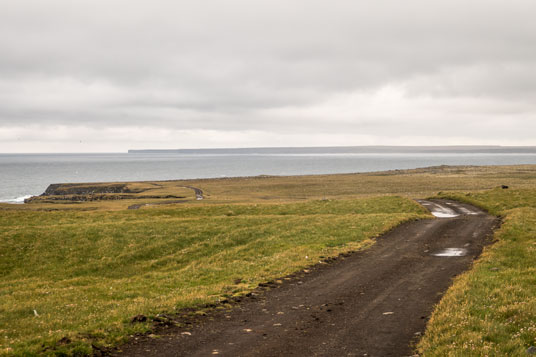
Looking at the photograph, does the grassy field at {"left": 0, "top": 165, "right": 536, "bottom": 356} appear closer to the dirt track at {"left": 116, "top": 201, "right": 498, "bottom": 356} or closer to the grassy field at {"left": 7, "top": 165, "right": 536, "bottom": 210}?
the dirt track at {"left": 116, "top": 201, "right": 498, "bottom": 356}

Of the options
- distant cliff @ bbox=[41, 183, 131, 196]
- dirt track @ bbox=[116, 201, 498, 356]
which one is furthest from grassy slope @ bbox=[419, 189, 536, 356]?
distant cliff @ bbox=[41, 183, 131, 196]

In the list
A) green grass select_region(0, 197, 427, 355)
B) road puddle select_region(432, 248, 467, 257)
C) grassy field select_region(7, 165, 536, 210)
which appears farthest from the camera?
grassy field select_region(7, 165, 536, 210)

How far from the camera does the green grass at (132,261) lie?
50.3 ft

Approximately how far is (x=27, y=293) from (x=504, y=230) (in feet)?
103

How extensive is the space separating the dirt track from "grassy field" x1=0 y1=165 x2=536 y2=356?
Result: 1.16 meters

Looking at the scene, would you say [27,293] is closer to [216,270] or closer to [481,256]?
[216,270]

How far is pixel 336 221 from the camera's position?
38062 mm

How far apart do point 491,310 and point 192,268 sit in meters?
17.9

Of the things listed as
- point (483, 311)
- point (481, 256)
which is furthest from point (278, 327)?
point (481, 256)

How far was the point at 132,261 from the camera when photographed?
1230 inches

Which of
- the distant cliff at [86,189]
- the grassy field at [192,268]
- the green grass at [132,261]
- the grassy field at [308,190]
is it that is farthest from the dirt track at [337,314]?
the distant cliff at [86,189]

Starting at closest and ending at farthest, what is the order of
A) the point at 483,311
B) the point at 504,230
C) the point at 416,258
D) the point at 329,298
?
the point at 483,311 → the point at 329,298 → the point at 416,258 → the point at 504,230

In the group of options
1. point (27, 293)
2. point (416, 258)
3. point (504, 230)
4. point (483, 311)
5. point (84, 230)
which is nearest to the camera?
point (483, 311)

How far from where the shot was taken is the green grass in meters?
15.3
